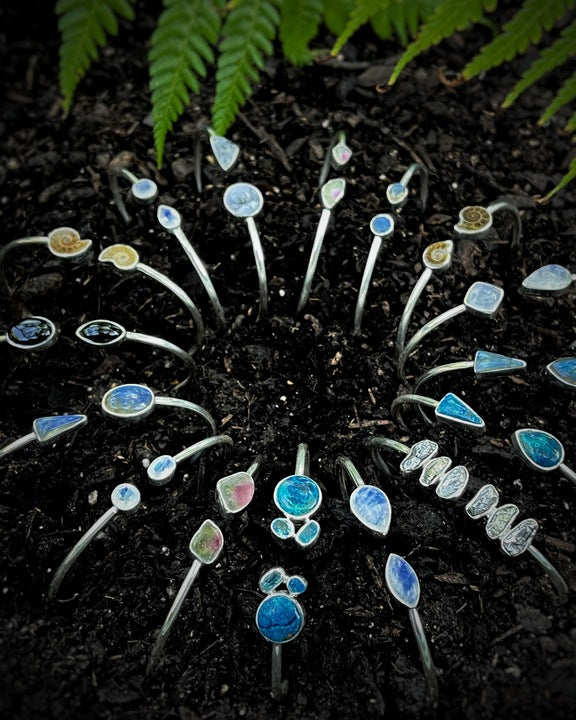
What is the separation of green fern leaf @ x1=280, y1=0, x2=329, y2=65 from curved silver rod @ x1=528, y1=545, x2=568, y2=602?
51.1 inches

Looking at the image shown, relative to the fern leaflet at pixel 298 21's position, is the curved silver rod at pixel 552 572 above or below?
below

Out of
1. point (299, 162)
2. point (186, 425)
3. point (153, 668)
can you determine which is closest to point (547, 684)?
point (153, 668)

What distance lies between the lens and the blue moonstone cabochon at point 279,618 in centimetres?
127

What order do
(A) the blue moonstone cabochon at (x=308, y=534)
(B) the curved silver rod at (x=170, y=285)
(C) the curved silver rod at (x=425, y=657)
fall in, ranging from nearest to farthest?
(C) the curved silver rod at (x=425, y=657) → (A) the blue moonstone cabochon at (x=308, y=534) → (B) the curved silver rod at (x=170, y=285)

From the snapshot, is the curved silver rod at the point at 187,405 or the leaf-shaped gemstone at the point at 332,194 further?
the leaf-shaped gemstone at the point at 332,194

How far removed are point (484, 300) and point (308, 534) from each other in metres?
0.69

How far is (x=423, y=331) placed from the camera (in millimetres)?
1503

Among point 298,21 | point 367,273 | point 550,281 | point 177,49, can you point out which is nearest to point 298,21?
point 298,21

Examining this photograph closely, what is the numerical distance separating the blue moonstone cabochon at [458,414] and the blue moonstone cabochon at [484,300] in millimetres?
238

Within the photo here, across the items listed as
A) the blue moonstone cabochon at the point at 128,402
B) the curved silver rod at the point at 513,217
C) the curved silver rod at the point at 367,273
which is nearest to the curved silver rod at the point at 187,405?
the blue moonstone cabochon at the point at 128,402

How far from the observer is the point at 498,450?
5.12ft

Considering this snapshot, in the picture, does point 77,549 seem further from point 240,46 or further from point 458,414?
point 240,46

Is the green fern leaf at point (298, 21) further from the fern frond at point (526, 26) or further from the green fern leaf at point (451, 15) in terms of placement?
the fern frond at point (526, 26)

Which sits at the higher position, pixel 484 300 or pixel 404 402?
pixel 484 300
